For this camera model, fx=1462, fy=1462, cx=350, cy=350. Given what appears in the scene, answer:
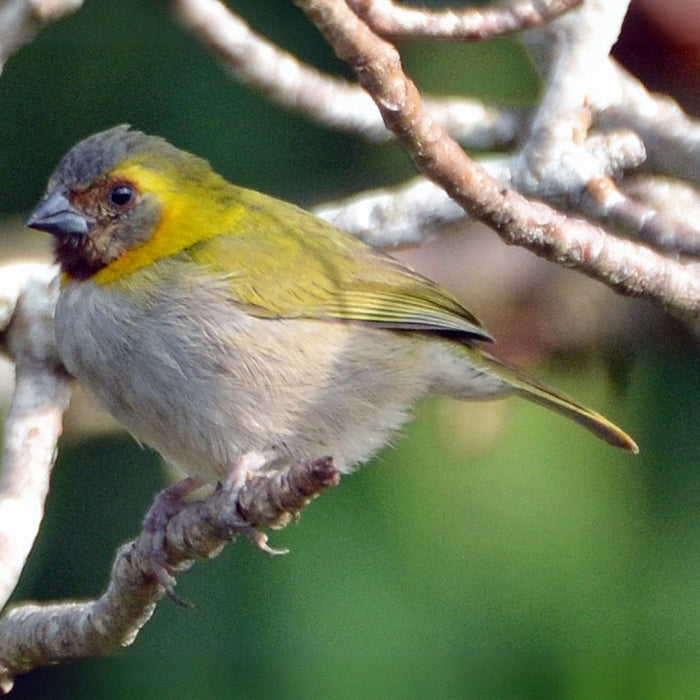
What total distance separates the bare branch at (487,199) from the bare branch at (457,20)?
325 millimetres

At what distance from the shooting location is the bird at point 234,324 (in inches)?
132

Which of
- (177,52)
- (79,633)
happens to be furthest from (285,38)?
(79,633)

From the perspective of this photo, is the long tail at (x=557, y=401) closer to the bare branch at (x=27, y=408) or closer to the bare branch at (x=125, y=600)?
the bare branch at (x=125, y=600)

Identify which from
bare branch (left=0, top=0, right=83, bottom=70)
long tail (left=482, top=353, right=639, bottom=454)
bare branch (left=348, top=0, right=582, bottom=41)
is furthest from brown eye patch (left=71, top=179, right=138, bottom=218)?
long tail (left=482, top=353, right=639, bottom=454)

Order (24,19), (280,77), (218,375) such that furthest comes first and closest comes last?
(280,77), (218,375), (24,19)

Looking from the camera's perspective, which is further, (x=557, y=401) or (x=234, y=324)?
(x=557, y=401)

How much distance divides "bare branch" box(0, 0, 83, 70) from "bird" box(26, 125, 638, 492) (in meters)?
0.43

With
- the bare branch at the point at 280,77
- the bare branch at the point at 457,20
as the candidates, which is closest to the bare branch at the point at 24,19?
the bare branch at the point at 280,77

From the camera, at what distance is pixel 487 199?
2.80 m

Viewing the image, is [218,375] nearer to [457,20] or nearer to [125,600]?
[125,600]

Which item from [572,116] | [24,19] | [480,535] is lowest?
[480,535]

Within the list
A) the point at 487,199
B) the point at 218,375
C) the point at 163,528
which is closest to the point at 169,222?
the point at 218,375

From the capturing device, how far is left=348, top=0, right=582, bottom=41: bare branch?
114 inches

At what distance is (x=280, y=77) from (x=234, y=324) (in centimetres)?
79
